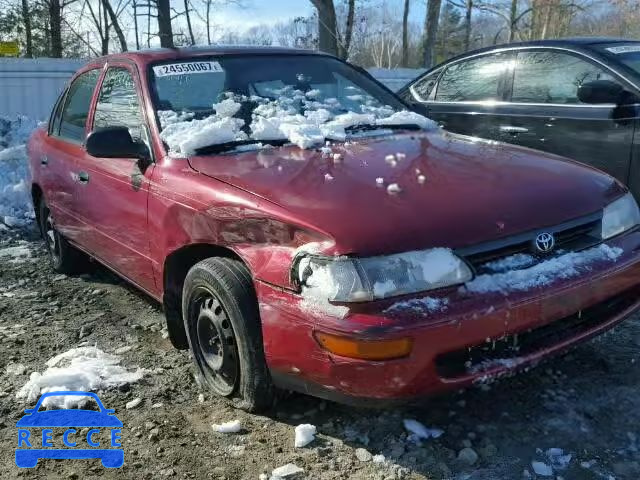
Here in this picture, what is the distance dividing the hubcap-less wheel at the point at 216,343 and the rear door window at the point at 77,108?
187cm

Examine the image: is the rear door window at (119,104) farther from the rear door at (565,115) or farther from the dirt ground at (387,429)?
the rear door at (565,115)

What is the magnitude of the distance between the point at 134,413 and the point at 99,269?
243 cm

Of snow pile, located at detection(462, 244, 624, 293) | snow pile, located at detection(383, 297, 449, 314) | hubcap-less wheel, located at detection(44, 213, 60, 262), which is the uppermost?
snow pile, located at detection(462, 244, 624, 293)

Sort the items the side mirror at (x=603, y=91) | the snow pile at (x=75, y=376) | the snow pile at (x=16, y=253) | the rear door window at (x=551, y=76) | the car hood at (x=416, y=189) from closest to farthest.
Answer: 1. the car hood at (x=416, y=189)
2. the snow pile at (x=75, y=376)
3. the side mirror at (x=603, y=91)
4. the rear door window at (x=551, y=76)
5. the snow pile at (x=16, y=253)

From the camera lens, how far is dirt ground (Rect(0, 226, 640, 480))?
2.40 metres

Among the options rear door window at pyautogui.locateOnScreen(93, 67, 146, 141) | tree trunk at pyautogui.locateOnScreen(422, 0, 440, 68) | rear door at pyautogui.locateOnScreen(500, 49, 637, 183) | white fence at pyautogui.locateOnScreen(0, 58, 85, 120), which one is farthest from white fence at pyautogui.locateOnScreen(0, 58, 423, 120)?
tree trunk at pyautogui.locateOnScreen(422, 0, 440, 68)

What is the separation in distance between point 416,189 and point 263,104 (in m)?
1.31

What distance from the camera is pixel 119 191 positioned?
343 cm

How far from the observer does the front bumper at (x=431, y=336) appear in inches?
85.2

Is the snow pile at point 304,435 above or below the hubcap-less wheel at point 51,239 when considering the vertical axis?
below

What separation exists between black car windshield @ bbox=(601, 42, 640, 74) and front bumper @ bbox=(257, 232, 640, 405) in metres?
2.89

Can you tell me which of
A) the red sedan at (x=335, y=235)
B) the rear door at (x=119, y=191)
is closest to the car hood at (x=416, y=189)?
the red sedan at (x=335, y=235)

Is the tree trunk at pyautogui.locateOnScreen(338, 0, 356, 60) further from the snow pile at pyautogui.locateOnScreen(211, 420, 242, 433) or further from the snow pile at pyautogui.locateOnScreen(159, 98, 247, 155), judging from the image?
the snow pile at pyautogui.locateOnScreen(211, 420, 242, 433)

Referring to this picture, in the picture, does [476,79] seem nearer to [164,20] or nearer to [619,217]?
[619,217]
